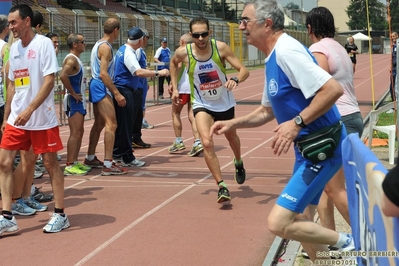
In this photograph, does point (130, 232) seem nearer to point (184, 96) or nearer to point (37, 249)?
point (37, 249)

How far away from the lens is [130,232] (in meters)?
6.98

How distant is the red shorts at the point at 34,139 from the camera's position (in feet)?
22.7

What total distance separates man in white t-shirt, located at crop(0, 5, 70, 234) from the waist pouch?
298 cm

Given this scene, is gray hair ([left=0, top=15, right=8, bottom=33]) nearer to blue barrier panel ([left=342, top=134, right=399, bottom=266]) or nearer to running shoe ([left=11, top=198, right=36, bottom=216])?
running shoe ([left=11, top=198, right=36, bottom=216])

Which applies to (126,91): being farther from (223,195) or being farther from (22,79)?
(22,79)

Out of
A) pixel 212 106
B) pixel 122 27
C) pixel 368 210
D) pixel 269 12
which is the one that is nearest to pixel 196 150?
pixel 212 106

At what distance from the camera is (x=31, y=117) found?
696cm

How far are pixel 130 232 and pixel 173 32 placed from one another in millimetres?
35282

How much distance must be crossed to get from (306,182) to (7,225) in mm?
3321

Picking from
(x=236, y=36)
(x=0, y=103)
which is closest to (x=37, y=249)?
(x=0, y=103)

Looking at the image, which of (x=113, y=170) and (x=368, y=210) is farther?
(x=113, y=170)

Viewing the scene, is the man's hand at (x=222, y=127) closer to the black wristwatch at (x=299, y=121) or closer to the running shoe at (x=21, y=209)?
the black wristwatch at (x=299, y=121)

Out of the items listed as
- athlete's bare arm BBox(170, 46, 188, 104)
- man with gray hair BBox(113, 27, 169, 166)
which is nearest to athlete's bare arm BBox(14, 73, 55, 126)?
athlete's bare arm BBox(170, 46, 188, 104)

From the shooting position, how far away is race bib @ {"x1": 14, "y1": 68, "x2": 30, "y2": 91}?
698 centimetres
